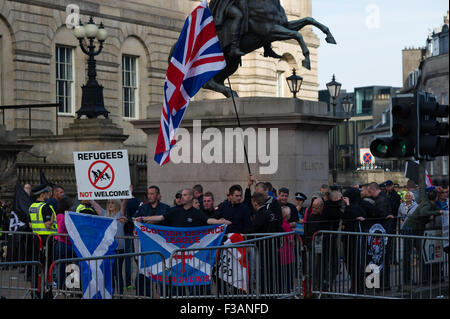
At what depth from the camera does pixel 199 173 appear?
19.4m

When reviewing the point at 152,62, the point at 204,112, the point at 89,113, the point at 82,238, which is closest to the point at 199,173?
the point at 204,112

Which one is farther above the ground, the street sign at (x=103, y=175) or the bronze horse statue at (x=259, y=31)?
the bronze horse statue at (x=259, y=31)

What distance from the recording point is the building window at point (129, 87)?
140ft

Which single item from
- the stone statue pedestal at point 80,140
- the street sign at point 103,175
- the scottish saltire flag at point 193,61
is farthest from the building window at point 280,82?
the street sign at point 103,175

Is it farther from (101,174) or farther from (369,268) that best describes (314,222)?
(101,174)

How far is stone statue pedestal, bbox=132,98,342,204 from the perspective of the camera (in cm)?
1889

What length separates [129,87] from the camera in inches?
1686

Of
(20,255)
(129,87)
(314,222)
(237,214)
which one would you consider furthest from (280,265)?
(129,87)

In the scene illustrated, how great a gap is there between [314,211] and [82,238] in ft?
13.7

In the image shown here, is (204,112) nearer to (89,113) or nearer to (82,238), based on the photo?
(82,238)

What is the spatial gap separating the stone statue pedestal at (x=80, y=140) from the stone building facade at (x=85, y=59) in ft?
4.90

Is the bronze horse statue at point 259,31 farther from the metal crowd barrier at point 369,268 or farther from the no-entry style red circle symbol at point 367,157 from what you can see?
the no-entry style red circle symbol at point 367,157

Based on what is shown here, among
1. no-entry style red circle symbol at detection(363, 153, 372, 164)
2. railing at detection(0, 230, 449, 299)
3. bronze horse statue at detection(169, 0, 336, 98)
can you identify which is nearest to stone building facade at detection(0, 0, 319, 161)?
no-entry style red circle symbol at detection(363, 153, 372, 164)

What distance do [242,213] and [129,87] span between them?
2975 cm
